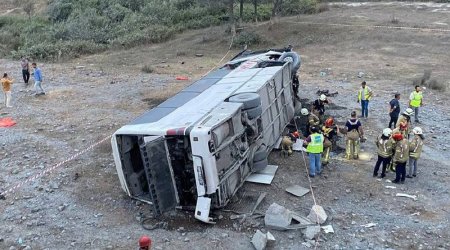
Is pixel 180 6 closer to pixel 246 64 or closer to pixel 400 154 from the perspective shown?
pixel 246 64

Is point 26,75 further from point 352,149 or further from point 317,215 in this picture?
point 317,215

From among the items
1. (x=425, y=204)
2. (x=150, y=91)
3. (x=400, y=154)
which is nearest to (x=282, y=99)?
(x=400, y=154)

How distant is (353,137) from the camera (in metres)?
10.8

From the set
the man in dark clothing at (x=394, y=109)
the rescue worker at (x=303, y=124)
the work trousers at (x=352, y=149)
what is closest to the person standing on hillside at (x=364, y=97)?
the man in dark clothing at (x=394, y=109)

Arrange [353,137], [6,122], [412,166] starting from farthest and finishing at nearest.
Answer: [6,122] → [353,137] → [412,166]

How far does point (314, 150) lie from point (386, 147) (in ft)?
4.69

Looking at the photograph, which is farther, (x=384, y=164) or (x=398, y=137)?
(x=384, y=164)

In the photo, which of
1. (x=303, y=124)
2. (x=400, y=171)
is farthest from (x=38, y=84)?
(x=400, y=171)

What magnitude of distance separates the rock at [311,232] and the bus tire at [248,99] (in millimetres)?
2664

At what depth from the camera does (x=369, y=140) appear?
39.8ft

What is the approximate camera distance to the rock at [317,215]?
8.36m

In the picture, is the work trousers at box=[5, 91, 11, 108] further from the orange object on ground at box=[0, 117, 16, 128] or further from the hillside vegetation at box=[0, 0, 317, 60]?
the hillside vegetation at box=[0, 0, 317, 60]

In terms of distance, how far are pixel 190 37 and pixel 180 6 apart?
6.04 metres

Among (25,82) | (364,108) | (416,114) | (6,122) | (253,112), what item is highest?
(253,112)
